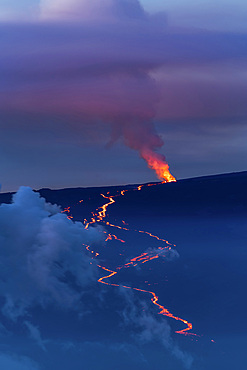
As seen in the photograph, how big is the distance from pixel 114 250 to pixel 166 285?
15.2 meters

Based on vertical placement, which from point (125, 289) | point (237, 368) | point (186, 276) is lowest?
point (237, 368)

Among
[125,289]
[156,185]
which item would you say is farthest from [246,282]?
[156,185]

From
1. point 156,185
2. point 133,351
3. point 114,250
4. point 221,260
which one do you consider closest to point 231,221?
A: point 221,260

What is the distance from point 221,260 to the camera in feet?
463

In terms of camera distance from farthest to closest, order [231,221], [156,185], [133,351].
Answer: [156,185]
[231,221]
[133,351]

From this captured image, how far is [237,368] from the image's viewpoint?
379 feet

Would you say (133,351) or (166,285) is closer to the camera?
(133,351)

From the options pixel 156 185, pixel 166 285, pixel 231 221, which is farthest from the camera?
pixel 156 185

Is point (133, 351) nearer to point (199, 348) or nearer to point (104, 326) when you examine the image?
point (104, 326)

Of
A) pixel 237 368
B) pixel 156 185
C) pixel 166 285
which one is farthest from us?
pixel 156 185

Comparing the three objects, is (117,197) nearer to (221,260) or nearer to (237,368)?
(221,260)

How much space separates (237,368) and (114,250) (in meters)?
37.2

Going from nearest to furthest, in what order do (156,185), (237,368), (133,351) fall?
(237,368) < (133,351) < (156,185)

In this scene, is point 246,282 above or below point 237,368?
above
